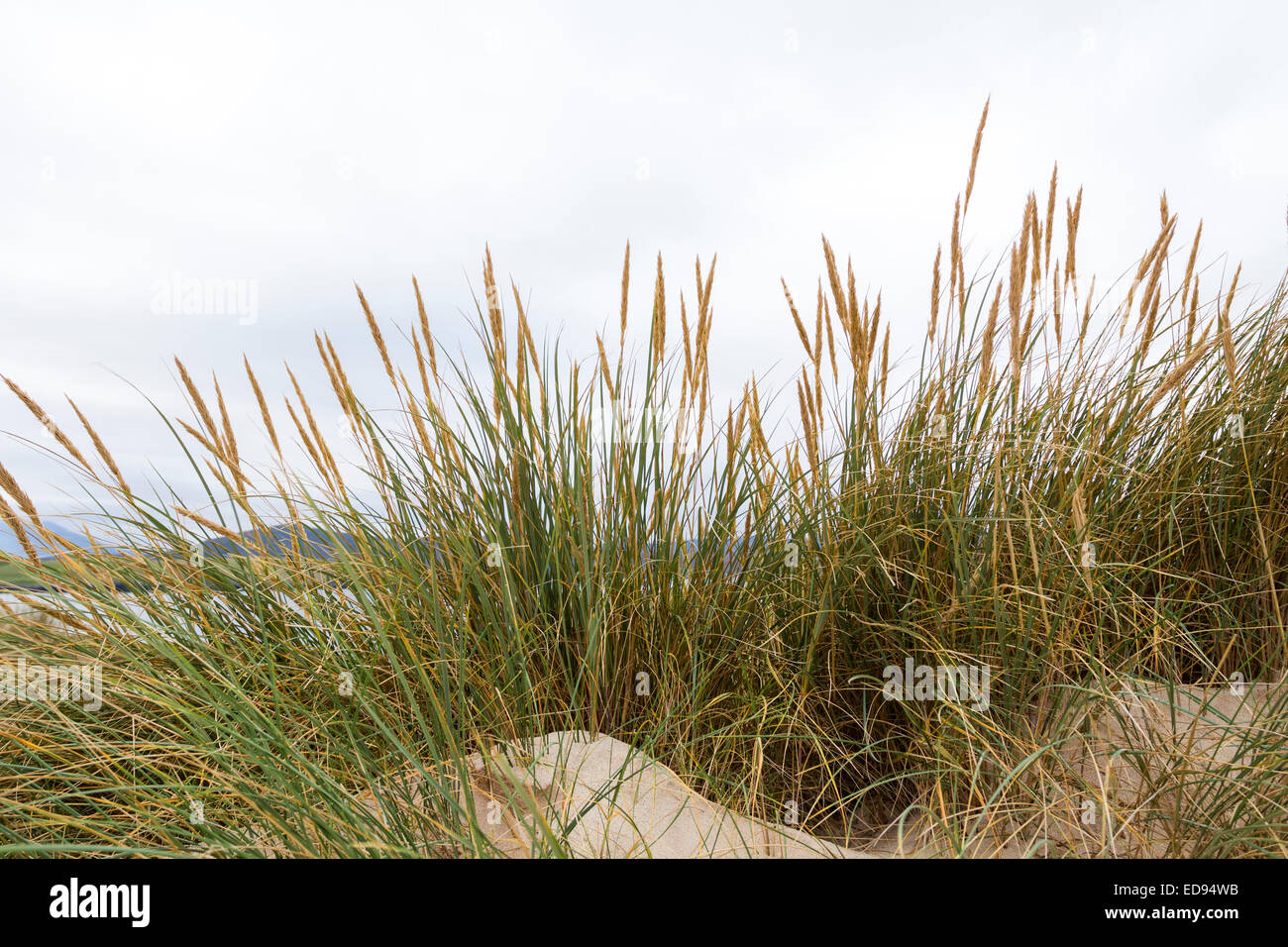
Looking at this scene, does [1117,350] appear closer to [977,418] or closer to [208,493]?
→ [977,418]

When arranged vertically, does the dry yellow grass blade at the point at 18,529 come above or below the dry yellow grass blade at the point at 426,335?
below

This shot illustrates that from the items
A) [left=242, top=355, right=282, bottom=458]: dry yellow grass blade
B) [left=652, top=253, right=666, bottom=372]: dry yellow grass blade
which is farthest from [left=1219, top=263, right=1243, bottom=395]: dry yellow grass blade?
[left=242, top=355, right=282, bottom=458]: dry yellow grass blade

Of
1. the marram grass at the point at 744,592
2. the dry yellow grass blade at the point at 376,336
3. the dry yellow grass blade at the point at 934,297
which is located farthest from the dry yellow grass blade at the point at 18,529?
the dry yellow grass blade at the point at 934,297

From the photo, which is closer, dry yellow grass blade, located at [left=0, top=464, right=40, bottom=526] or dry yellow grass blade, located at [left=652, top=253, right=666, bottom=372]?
dry yellow grass blade, located at [left=0, top=464, right=40, bottom=526]

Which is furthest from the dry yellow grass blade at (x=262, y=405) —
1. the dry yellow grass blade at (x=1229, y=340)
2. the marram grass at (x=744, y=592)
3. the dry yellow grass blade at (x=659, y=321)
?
the dry yellow grass blade at (x=1229, y=340)

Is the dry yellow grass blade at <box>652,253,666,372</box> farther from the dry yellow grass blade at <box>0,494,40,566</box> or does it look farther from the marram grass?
the dry yellow grass blade at <box>0,494,40,566</box>

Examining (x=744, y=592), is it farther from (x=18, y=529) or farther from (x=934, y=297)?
(x=18, y=529)

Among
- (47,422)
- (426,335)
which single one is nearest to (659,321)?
(426,335)

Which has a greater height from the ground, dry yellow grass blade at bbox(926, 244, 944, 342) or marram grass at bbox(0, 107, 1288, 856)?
dry yellow grass blade at bbox(926, 244, 944, 342)

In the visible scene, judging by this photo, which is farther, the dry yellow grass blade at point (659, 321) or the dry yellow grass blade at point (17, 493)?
the dry yellow grass blade at point (659, 321)

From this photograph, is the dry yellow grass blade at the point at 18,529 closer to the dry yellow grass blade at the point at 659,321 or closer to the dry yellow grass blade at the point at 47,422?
the dry yellow grass blade at the point at 47,422

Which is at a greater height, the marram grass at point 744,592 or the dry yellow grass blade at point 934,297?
the dry yellow grass blade at point 934,297

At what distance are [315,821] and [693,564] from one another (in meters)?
1.13
